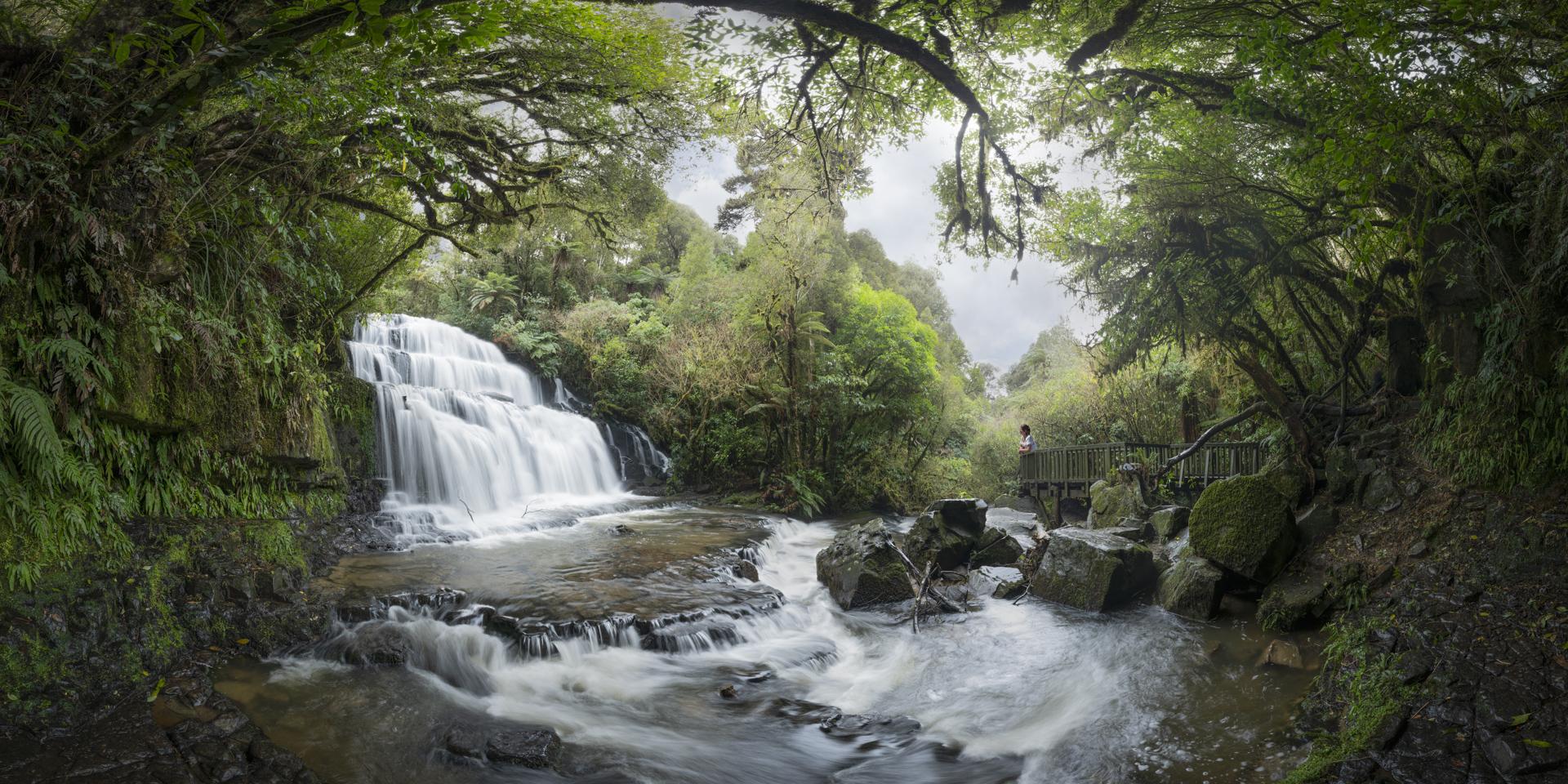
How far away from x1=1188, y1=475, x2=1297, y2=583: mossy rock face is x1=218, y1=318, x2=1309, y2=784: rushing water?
634mm

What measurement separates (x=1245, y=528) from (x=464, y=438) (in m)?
12.6

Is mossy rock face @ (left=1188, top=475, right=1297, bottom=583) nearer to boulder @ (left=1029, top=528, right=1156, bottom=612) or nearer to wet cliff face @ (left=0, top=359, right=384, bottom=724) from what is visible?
boulder @ (left=1029, top=528, right=1156, bottom=612)

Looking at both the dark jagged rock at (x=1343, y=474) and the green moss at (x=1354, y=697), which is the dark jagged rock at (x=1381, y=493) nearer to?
the dark jagged rock at (x=1343, y=474)

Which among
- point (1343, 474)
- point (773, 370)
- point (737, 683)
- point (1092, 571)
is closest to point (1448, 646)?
point (1343, 474)

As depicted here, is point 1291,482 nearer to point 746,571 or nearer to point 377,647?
point 746,571

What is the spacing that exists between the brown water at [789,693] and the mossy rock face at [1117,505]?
3852mm

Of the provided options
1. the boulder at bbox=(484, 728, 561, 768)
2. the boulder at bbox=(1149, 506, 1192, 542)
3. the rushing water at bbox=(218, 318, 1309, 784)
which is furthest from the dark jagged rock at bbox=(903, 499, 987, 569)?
the boulder at bbox=(484, 728, 561, 768)

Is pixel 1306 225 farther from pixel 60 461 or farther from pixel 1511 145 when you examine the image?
pixel 60 461

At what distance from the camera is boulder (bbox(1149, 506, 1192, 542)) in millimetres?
9984

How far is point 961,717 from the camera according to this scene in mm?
5988

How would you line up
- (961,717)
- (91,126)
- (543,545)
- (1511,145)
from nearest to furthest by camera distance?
1. (91,126)
2. (1511,145)
3. (961,717)
4. (543,545)

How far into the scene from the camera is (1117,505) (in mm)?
11898

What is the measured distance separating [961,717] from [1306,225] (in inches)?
228

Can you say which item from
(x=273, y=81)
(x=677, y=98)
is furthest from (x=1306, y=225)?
(x=273, y=81)
